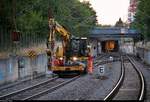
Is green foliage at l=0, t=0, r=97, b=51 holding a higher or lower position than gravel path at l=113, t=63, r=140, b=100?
higher

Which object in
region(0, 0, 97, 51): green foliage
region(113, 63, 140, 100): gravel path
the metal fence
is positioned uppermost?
region(0, 0, 97, 51): green foliage

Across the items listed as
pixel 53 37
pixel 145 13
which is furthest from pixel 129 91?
pixel 145 13

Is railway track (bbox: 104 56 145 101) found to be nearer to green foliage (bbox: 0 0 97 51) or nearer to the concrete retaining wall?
the concrete retaining wall

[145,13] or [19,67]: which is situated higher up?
[145,13]

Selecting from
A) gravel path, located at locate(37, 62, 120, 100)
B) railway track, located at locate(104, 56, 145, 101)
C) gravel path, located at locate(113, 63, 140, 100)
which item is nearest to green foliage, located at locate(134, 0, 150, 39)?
railway track, located at locate(104, 56, 145, 101)

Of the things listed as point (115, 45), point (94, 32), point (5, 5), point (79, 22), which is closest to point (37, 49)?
point (5, 5)

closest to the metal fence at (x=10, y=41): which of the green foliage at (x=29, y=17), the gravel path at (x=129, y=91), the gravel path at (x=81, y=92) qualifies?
the green foliage at (x=29, y=17)

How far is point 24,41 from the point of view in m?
46.4

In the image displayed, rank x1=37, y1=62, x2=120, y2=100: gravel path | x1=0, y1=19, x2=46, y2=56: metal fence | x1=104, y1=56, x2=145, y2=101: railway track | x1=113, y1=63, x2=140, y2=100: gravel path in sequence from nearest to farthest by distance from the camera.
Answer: x1=104, y1=56, x2=145, y2=101: railway track, x1=113, y1=63, x2=140, y2=100: gravel path, x1=37, y1=62, x2=120, y2=100: gravel path, x1=0, y1=19, x2=46, y2=56: metal fence

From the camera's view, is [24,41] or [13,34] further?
[24,41]

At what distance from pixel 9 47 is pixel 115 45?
423 feet

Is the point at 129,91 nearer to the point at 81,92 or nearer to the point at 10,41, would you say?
the point at 81,92

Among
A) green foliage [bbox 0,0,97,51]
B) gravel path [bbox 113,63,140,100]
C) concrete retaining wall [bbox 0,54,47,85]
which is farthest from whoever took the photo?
green foliage [bbox 0,0,97,51]

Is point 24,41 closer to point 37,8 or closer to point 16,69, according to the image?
point 16,69
